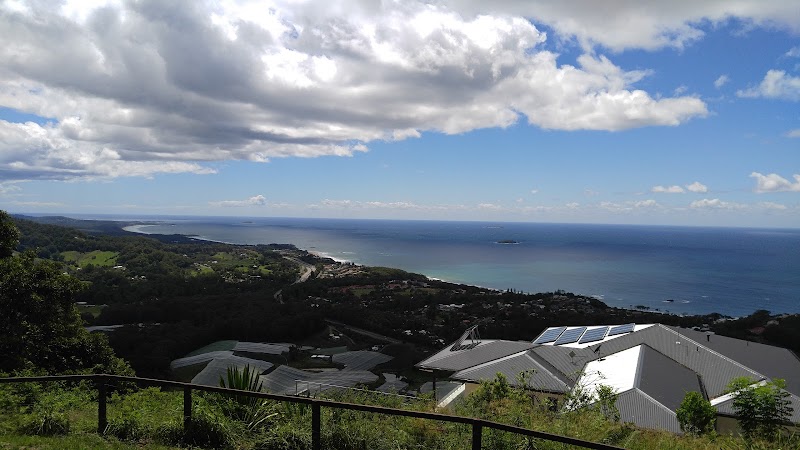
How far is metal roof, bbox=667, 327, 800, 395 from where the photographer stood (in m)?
14.6

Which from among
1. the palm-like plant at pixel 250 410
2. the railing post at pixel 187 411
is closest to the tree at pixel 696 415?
Answer: the palm-like plant at pixel 250 410

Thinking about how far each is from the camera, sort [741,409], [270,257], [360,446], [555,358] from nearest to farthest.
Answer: [360,446] → [741,409] → [555,358] → [270,257]

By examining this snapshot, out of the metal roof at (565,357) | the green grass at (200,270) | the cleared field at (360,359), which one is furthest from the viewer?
the green grass at (200,270)

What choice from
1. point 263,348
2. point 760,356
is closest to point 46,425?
point 760,356

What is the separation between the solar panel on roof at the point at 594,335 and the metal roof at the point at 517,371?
5371 millimetres

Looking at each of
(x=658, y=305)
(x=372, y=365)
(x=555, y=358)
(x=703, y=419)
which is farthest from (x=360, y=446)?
(x=658, y=305)

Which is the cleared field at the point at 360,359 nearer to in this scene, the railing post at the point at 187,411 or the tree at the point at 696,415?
the tree at the point at 696,415

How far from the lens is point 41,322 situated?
42.4 ft

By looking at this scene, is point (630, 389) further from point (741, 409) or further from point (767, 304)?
point (767, 304)

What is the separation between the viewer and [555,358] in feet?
48.0

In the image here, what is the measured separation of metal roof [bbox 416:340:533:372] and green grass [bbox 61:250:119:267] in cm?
9095

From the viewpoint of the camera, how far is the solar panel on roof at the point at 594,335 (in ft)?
60.8

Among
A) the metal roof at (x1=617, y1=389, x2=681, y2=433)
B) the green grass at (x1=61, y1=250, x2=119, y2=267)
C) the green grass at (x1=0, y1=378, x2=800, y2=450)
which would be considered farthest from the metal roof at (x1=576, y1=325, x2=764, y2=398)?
the green grass at (x1=61, y1=250, x2=119, y2=267)

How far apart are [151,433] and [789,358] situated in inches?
813
